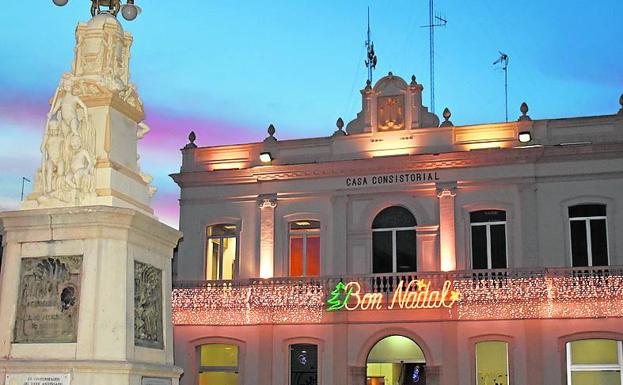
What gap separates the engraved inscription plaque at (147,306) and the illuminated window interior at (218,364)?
18349mm

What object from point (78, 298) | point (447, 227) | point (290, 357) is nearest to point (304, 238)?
point (290, 357)

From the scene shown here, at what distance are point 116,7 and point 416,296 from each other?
56.8 ft

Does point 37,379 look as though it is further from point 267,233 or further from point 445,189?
point 267,233

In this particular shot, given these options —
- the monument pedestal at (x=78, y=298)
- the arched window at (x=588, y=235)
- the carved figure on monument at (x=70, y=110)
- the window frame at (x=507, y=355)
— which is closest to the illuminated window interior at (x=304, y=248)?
the window frame at (x=507, y=355)

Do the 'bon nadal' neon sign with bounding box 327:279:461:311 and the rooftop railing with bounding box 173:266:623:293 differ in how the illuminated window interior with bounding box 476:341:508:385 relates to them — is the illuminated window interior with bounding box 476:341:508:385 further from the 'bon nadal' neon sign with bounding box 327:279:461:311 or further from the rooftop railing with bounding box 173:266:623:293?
the rooftop railing with bounding box 173:266:623:293

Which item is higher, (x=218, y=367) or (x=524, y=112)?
(x=524, y=112)

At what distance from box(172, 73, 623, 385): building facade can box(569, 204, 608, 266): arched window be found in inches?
1.4

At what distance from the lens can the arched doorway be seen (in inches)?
1098

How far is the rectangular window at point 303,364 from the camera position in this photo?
2850cm

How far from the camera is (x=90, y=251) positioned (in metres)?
10.4

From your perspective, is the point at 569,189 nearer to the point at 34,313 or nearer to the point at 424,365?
the point at 424,365

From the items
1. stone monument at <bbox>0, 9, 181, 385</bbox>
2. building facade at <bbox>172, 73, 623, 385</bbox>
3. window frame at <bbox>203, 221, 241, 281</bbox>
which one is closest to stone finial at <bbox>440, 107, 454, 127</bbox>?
building facade at <bbox>172, 73, 623, 385</bbox>

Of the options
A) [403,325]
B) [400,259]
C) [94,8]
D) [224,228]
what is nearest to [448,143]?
[400,259]

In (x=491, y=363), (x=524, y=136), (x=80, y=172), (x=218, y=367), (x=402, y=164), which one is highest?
(x=524, y=136)
